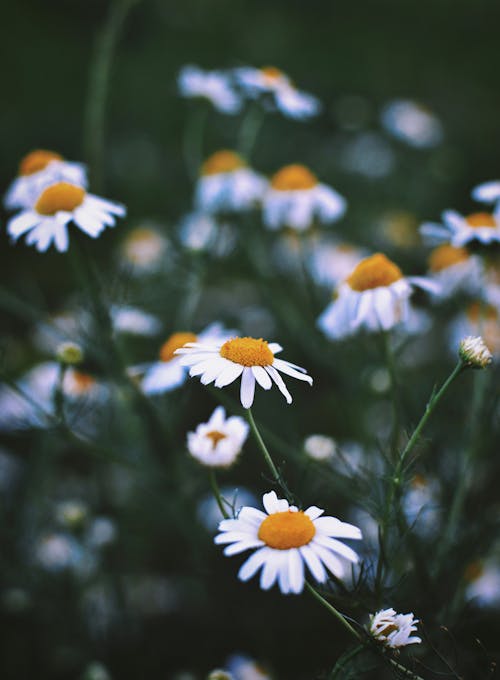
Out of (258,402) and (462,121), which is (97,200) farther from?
(462,121)

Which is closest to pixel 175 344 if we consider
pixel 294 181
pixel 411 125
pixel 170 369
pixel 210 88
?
pixel 170 369

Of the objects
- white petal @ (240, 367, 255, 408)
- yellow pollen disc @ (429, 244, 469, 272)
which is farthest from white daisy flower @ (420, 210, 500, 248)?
white petal @ (240, 367, 255, 408)

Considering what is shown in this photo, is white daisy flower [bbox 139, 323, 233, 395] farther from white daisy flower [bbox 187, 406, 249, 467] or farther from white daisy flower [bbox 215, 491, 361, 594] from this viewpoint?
white daisy flower [bbox 215, 491, 361, 594]

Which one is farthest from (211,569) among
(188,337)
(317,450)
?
(188,337)

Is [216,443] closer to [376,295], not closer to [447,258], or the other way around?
[376,295]

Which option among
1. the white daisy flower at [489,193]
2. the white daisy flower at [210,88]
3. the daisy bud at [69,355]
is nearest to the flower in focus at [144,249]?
the white daisy flower at [210,88]

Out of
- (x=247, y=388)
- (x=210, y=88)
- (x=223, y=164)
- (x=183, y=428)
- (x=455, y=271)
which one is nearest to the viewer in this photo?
(x=247, y=388)
